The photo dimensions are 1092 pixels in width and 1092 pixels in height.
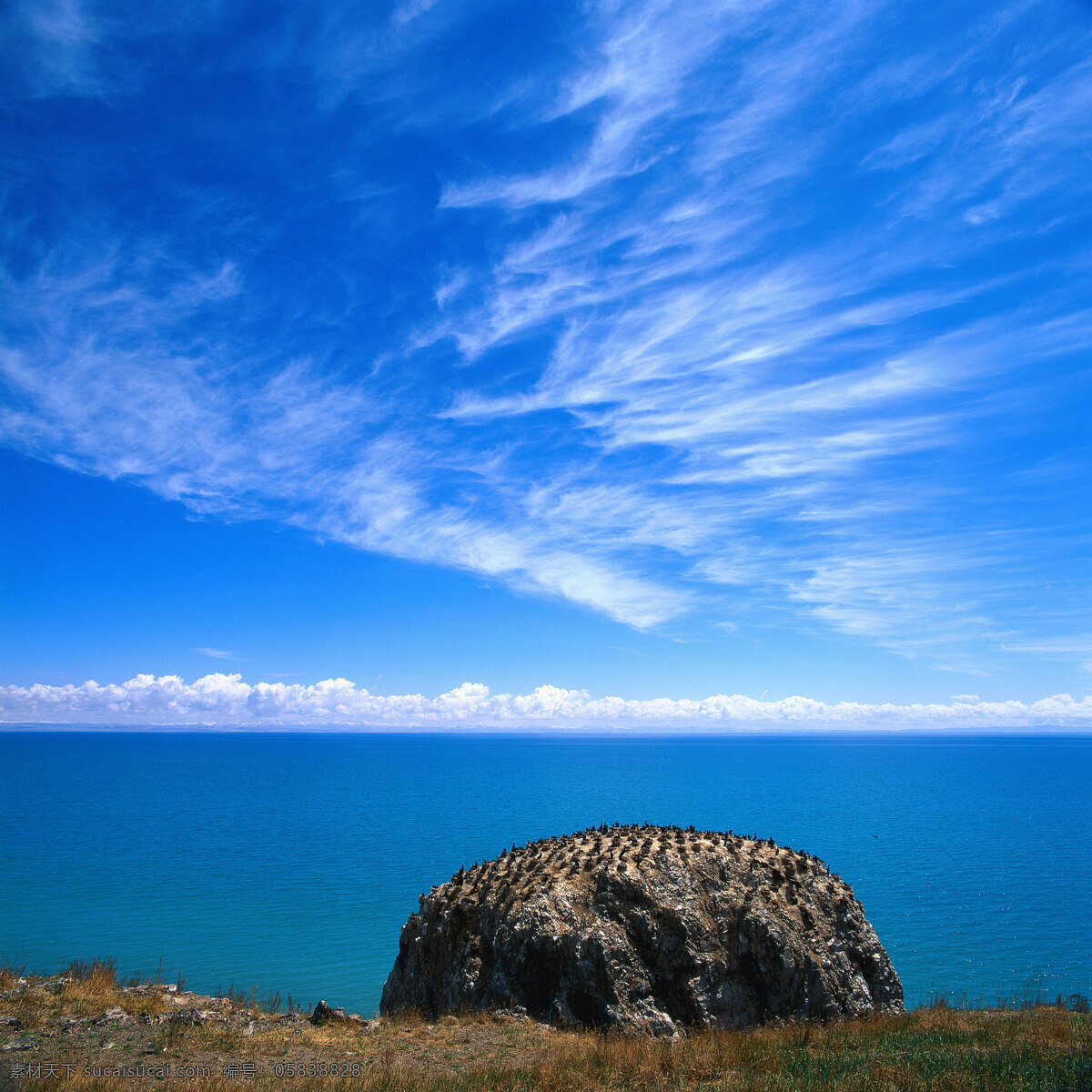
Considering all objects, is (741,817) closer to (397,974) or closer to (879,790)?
(879,790)

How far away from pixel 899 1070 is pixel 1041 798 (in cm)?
17827

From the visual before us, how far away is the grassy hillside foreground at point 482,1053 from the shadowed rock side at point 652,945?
3.88 feet

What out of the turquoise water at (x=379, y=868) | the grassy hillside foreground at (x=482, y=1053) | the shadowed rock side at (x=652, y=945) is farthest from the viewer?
the turquoise water at (x=379, y=868)

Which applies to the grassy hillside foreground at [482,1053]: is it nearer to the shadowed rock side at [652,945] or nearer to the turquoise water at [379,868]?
the shadowed rock side at [652,945]

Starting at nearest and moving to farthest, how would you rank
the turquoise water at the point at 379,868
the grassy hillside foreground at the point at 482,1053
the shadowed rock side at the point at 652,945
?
the grassy hillside foreground at the point at 482,1053, the shadowed rock side at the point at 652,945, the turquoise water at the point at 379,868

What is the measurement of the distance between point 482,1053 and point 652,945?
20.3ft

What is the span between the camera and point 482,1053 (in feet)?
55.9

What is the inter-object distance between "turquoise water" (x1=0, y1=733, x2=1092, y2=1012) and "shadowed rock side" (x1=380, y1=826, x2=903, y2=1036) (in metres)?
18.0

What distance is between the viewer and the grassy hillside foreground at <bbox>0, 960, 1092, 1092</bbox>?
14.0 m

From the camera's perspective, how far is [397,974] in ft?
81.0

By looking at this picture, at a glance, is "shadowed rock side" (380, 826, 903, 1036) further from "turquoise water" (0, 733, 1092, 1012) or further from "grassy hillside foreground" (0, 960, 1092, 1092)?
"turquoise water" (0, 733, 1092, 1012)

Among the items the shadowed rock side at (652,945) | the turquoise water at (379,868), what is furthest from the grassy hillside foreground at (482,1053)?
the turquoise water at (379,868)

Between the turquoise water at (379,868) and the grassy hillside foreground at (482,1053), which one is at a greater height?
the grassy hillside foreground at (482,1053)

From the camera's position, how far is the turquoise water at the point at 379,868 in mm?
42469
